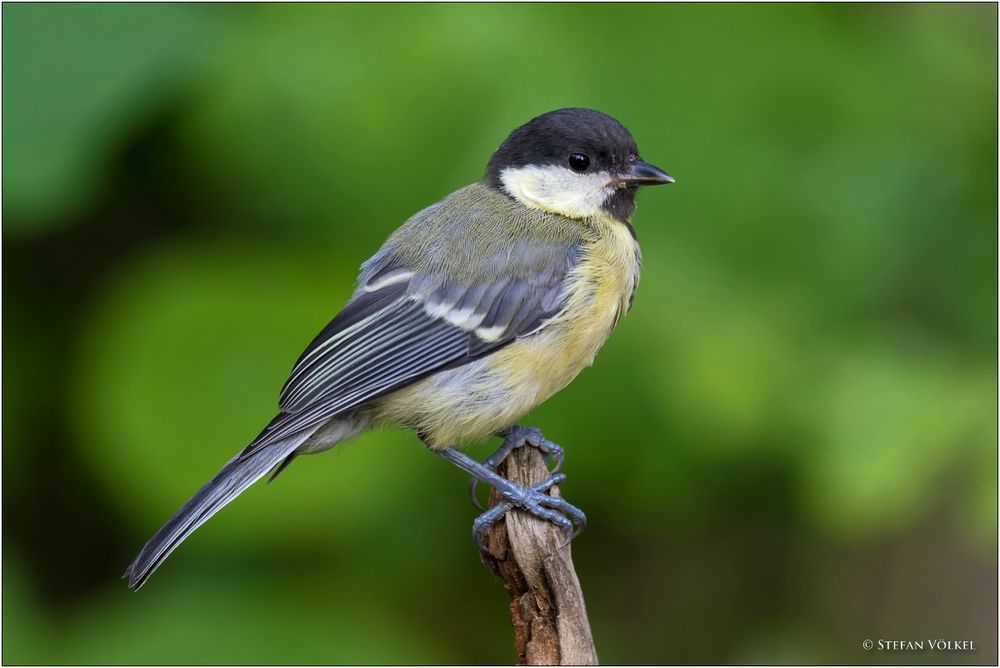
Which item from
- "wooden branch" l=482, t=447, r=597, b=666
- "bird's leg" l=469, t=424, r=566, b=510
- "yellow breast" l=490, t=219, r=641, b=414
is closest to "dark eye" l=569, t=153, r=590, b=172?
"yellow breast" l=490, t=219, r=641, b=414

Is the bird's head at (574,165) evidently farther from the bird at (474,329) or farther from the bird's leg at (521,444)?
the bird's leg at (521,444)

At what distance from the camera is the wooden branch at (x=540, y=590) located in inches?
81.0

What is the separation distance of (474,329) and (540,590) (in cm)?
56

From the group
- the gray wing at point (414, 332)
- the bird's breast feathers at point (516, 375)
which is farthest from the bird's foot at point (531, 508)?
the gray wing at point (414, 332)

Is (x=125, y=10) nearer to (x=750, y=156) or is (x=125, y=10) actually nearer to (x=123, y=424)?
(x=123, y=424)

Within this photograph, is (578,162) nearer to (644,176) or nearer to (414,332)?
(644,176)

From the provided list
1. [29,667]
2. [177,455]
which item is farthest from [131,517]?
[29,667]

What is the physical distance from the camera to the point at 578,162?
2455 millimetres

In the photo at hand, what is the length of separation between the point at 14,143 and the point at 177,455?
2.86ft

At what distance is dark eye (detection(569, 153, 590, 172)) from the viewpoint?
244cm

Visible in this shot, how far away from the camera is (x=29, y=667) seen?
268cm

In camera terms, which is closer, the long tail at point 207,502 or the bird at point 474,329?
the long tail at point 207,502

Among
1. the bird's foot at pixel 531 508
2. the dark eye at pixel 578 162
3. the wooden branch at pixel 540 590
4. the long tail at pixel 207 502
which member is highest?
the dark eye at pixel 578 162

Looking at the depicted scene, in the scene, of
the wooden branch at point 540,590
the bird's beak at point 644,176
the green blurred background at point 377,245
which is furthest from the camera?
the green blurred background at point 377,245
